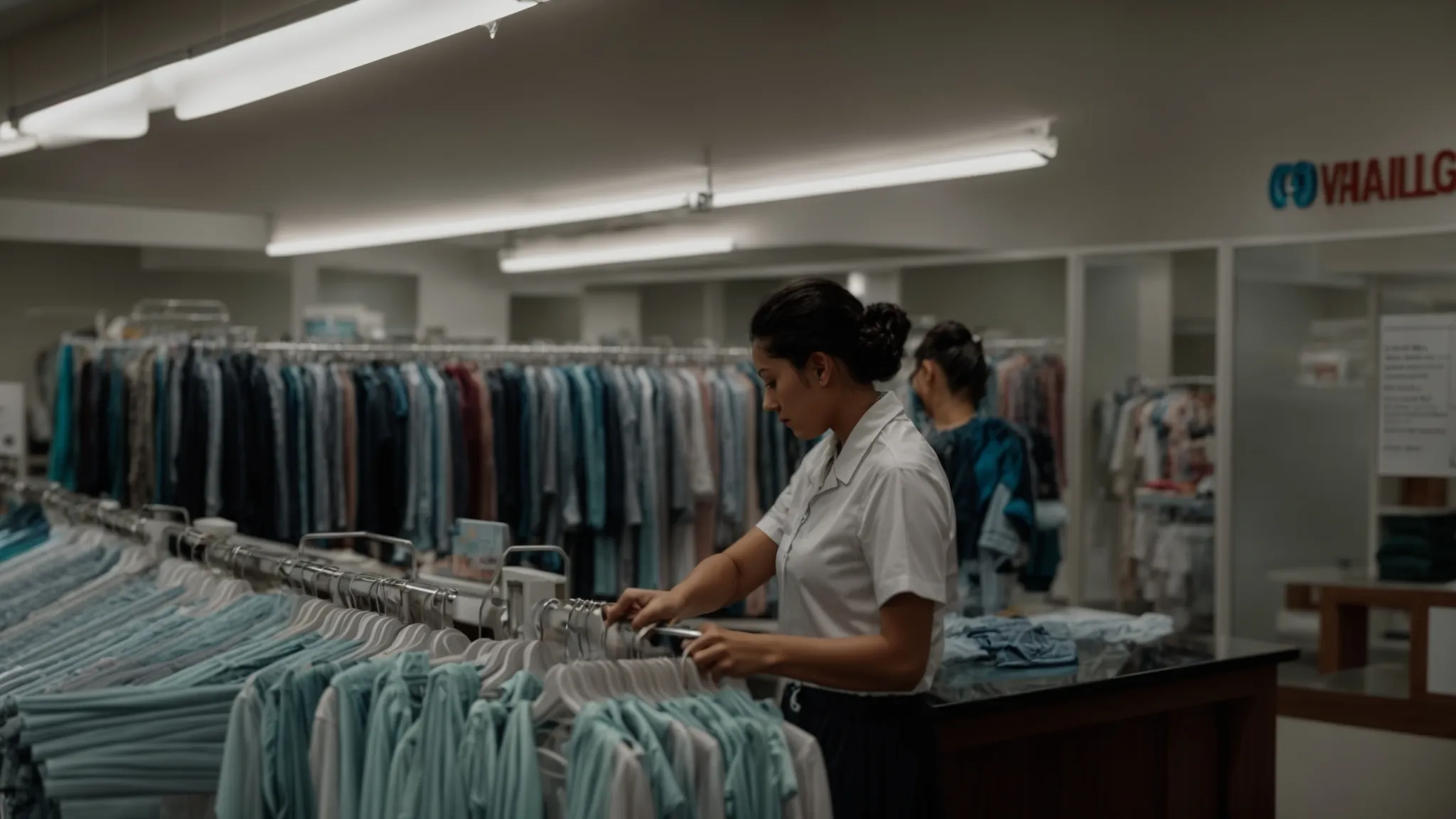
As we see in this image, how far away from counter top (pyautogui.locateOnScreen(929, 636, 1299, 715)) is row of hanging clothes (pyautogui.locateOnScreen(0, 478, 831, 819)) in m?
1.07

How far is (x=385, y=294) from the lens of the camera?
44.3 feet

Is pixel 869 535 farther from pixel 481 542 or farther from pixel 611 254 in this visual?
pixel 611 254

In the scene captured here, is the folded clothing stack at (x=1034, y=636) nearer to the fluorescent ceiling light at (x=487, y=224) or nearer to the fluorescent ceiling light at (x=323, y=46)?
the fluorescent ceiling light at (x=323, y=46)

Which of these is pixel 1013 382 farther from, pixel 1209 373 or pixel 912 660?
pixel 912 660

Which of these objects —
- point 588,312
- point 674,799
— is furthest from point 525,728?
point 588,312

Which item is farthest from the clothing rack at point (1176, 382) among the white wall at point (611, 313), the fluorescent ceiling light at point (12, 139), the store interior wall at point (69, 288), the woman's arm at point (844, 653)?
the store interior wall at point (69, 288)

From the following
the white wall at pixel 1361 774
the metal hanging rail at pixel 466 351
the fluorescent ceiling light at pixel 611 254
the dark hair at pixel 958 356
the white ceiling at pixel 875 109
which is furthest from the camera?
the fluorescent ceiling light at pixel 611 254

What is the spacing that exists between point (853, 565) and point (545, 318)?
11.0 metres

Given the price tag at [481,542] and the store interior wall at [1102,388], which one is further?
the store interior wall at [1102,388]

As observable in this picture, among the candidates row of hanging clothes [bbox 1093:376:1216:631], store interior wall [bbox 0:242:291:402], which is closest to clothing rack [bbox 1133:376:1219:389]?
row of hanging clothes [bbox 1093:376:1216:631]

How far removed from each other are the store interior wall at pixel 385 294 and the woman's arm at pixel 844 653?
11.4 meters

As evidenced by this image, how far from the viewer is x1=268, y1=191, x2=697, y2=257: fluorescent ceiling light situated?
825cm

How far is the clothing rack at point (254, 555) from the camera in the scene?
2869 millimetres

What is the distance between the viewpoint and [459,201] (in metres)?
11.7
